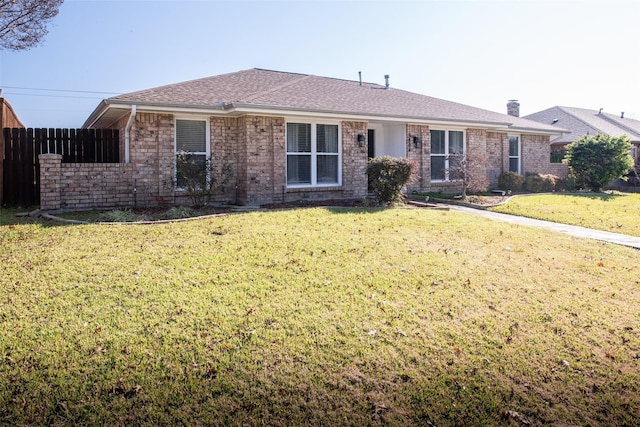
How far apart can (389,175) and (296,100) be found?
371 centimetres

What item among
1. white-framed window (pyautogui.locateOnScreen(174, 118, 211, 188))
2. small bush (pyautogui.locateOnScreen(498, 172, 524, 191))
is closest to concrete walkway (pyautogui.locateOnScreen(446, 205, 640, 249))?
small bush (pyautogui.locateOnScreen(498, 172, 524, 191))

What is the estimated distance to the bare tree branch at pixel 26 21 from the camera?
10.7 metres

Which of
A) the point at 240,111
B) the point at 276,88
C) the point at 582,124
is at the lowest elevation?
the point at 240,111

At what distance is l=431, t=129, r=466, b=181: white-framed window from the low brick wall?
1022 cm

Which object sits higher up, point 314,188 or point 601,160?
point 601,160

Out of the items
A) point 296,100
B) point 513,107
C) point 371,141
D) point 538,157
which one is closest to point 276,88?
point 296,100

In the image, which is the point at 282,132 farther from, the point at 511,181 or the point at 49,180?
the point at 511,181

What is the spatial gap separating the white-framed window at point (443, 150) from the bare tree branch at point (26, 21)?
12.3 metres

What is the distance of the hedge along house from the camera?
12.2 m

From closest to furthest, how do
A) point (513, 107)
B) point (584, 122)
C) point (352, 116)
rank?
point (352, 116) → point (513, 107) → point (584, 122)

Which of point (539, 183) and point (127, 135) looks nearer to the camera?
point (127, 135)

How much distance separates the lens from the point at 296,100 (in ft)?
44.8

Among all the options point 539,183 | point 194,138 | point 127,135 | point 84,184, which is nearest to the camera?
point 84,184

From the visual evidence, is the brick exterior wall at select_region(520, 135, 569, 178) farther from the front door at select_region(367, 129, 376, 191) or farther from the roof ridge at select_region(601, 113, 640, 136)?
the roof ridge at select_region(601, 113, 640, 136)
